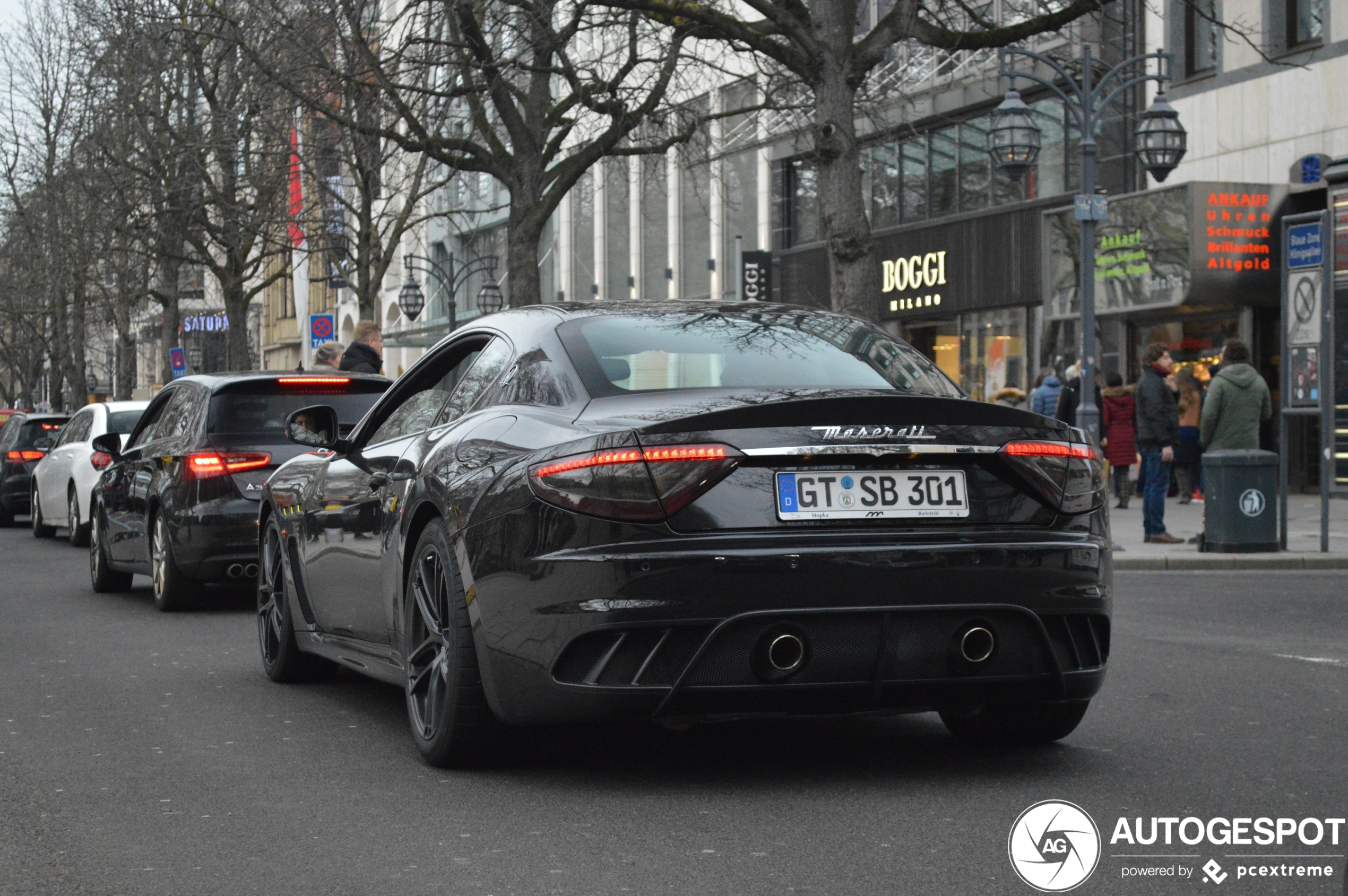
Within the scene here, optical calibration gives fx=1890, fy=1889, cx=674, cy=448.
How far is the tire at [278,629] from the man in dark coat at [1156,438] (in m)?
10.7

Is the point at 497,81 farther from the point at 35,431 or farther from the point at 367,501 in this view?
the point at 367,501

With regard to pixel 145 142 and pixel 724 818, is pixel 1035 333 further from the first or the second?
pixel 724 818

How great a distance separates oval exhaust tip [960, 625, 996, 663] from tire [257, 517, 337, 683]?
11.7ft

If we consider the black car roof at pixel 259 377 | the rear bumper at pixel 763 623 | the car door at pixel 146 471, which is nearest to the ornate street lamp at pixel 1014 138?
the black car roof at pixel 259 377

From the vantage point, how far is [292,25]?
21.4m

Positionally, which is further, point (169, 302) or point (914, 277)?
point (169, 302)

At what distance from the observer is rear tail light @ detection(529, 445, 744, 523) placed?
512 centimetres

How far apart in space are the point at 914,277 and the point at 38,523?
640 inches

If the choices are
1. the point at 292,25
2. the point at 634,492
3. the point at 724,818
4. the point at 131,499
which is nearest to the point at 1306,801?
the point at 724,818

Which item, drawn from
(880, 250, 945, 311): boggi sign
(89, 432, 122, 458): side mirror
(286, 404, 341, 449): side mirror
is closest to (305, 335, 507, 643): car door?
(286, 404, 341, 449): side mirror

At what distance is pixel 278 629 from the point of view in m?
8.27

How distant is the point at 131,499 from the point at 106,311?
A: 4450 cm

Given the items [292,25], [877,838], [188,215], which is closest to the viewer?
[877,838]

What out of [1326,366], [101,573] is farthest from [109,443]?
[1326,366]
